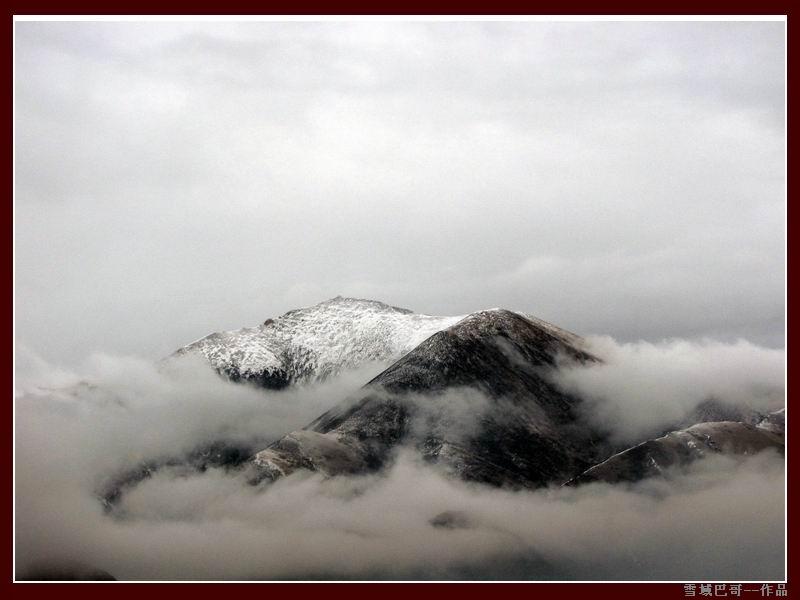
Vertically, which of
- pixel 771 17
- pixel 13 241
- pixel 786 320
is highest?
pixel 771 17

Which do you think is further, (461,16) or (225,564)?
(225,564)

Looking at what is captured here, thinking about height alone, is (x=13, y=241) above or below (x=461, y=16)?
below

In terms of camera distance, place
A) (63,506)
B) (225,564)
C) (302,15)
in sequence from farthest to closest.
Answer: (225,564), (63,506), (302,15)

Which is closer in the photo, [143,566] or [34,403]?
[34,403]
